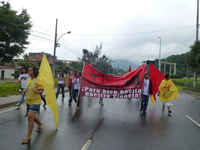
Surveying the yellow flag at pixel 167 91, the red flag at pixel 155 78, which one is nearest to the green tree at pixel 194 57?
the yellow flag at pixel 167 91

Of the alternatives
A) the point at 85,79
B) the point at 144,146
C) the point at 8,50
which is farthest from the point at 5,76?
the point at 144,146

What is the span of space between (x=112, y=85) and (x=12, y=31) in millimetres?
11965

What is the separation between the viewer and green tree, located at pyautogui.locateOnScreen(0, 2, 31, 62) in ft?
51.2

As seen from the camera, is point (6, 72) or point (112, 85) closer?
point (112, 85)

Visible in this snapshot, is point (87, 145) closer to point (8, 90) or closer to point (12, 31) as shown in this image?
point (8, 90)

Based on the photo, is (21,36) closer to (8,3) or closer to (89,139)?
(8,3)

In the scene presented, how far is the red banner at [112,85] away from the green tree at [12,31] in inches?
430

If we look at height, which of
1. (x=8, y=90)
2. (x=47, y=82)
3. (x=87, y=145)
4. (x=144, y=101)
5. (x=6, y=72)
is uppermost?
(x=6, y=72)

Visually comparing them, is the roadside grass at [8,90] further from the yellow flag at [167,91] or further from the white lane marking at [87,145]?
the white lane marking at [87,145]

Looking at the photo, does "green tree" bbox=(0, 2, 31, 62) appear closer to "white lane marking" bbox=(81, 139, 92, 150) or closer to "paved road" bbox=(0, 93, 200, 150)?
"paved road" bbox=(0, 93, 200, 150)

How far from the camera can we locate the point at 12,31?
15844 mm

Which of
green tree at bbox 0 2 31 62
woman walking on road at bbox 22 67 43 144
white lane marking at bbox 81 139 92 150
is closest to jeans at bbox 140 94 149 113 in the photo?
white lane marking at bbox 81 139 92 150

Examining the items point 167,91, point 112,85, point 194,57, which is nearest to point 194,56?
point 194,57

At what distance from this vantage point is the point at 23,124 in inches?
235
